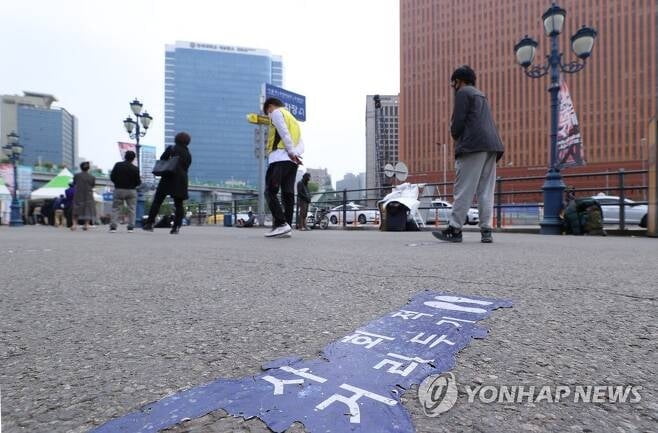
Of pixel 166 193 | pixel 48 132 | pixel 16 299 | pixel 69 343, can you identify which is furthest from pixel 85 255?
pixel 48 132

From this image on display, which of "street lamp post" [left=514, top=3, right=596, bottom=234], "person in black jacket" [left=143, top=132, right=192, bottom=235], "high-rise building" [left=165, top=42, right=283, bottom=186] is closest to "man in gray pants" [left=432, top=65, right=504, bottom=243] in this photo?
"street lamp post" [left=514, top=3, right=596, bottom=234]

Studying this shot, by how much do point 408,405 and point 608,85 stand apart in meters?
84.0

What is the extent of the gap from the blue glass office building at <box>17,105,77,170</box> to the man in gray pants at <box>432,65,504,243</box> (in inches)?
4083

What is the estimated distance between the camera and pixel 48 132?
95250 mm

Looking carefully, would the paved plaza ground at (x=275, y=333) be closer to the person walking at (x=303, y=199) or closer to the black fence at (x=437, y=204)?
the black fence at (x=437, y=204)

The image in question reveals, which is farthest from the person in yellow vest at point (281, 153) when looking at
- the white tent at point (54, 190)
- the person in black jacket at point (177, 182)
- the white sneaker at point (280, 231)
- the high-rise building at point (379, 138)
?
the white tent at point (54, 190)

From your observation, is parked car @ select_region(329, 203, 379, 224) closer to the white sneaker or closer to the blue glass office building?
the white sneaker

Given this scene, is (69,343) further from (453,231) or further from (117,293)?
(453,231)

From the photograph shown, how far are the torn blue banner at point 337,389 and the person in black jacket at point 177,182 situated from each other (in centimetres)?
690

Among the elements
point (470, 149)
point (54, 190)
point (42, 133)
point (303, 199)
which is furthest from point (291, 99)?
point (42, 133)

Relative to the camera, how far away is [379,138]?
38969 millimetres

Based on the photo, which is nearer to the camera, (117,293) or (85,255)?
(117,293)

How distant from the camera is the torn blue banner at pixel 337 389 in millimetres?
769

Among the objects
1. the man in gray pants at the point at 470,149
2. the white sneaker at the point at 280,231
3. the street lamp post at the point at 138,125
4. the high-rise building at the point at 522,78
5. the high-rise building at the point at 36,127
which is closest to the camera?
the man in gray pants at the point at 470,149
